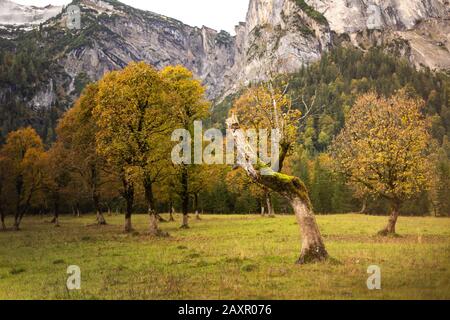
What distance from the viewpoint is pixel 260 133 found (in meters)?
45.2

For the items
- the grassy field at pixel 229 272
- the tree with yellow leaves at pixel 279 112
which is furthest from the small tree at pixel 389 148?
the tree with yellow leaves at pixel 279 112

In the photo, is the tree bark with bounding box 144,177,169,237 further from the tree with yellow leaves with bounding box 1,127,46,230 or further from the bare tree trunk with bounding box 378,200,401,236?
the tree with yellow leaves with bounding box 1,127,46,230

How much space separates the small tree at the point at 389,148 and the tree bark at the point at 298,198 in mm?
18049

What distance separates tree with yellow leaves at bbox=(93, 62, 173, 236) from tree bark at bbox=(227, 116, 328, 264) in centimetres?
2054

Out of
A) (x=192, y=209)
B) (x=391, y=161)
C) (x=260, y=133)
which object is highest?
(x=260, y=133)

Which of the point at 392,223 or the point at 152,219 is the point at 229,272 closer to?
the point at 392,223

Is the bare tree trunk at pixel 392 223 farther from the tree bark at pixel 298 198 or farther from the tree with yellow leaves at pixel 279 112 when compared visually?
the tree bark at pixel 298 198

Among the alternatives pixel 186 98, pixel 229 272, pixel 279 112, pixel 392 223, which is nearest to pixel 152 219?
pixel 186 98

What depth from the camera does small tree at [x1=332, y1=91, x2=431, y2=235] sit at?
37.2m

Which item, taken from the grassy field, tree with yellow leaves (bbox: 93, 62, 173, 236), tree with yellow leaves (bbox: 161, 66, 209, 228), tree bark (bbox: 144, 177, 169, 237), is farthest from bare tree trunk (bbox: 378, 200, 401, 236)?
tree with yellow leaves (bbox: 161, 66, 209, 228)

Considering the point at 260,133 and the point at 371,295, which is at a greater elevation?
the point at 260,133

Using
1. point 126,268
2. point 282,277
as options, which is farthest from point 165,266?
point 282,277

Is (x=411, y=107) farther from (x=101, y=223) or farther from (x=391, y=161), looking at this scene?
(x=101, y=223)
